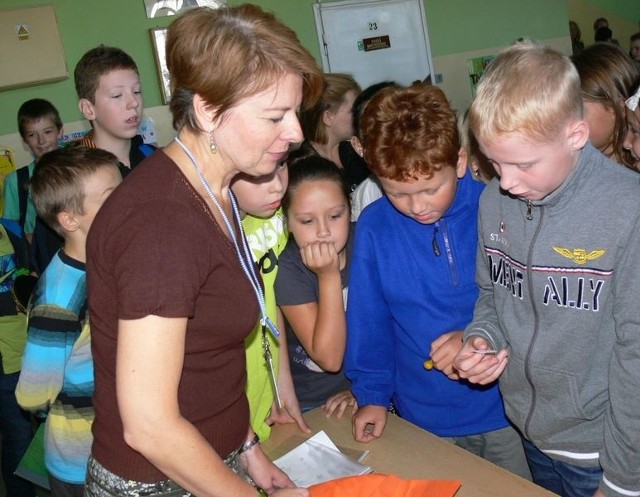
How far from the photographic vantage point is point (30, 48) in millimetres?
4512

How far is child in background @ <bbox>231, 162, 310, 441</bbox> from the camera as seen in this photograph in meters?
1.45

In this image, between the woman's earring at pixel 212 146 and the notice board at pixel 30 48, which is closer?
the woman's earring at pixel 212 146

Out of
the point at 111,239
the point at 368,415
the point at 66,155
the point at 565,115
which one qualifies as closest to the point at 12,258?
the point at 66,155

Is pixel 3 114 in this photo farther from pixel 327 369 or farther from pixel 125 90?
pixel 327 369

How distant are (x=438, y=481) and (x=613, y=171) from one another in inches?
26.3

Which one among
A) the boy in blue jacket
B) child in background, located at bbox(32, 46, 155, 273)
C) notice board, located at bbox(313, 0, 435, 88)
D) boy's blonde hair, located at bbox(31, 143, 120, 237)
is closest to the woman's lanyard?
the boy in blue jacket

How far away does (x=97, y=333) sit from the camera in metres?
1.03

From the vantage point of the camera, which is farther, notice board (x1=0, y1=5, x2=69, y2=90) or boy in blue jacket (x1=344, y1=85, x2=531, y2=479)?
notice board (x1=0, y1=5, x2=69, y2=90)

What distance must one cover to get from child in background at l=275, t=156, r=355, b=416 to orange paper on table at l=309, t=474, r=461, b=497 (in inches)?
15.8

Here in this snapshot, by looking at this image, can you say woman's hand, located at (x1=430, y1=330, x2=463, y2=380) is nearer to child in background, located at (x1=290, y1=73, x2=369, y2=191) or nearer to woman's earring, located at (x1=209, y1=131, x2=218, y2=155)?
woman's earring, located at (x1=209, y1=131, x2=218, y2=155)

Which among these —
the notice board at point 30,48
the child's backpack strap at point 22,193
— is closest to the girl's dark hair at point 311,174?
the child's backpack strap at point 22,193

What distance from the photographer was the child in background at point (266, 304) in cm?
145

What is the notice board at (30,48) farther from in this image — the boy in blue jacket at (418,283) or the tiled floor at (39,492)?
the boy in blue jacket at (418,283)

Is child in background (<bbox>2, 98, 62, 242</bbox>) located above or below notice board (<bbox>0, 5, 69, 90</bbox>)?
below
